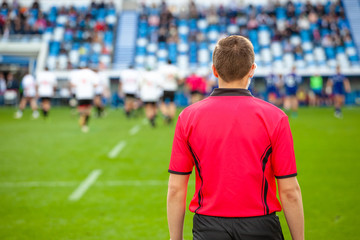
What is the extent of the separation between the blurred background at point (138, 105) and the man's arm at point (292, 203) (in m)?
2.93

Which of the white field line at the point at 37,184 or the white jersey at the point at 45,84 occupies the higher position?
the white jersey at the point at 45,84

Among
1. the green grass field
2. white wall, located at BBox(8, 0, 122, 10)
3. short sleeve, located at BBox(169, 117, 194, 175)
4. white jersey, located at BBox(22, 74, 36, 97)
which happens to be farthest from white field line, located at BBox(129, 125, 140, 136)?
white wall, located at BBox(8, 0, 122, 10)

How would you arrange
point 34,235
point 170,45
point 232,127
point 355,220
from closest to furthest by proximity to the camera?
point 232,127, point 34,235, point 355,220, point 170,45

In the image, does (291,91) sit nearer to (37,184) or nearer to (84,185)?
(84,185)

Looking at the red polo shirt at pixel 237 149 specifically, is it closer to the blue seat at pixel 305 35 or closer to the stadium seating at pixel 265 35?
the stadium seating at pixel 265 35

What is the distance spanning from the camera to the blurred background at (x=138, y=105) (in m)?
6.07

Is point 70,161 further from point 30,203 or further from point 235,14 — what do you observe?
point 235,14

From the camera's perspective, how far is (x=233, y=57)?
232 centimetres

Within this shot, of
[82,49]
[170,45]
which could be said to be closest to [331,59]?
[170,45]

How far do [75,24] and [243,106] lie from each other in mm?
35462

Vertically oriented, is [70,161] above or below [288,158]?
below

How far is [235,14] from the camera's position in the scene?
36.4m

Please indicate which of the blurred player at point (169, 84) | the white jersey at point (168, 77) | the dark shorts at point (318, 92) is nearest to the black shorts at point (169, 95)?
the blurred player at point (169, 84)

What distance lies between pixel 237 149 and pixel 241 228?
433 millimetres
